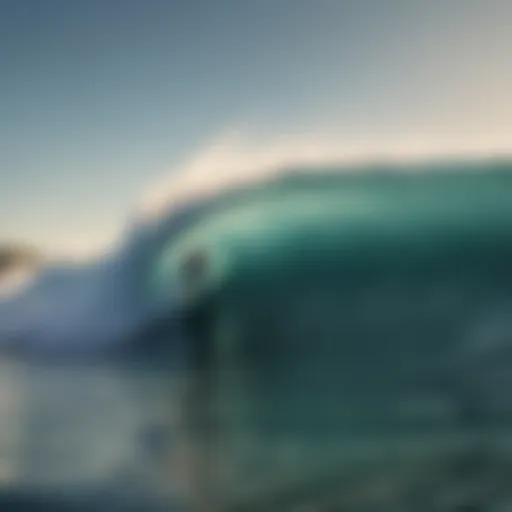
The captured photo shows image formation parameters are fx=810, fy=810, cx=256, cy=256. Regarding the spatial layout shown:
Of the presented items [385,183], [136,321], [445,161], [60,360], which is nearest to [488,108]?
[445,161]

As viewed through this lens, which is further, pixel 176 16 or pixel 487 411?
pixel 176 16

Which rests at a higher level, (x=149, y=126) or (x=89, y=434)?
(x=149, y=126)

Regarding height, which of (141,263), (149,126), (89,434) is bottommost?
(89,434)

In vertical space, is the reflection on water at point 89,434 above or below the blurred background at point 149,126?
below

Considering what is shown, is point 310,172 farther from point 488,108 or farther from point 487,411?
point 487,411

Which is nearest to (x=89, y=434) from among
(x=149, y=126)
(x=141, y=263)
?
(x=141, y=263)

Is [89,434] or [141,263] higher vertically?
[141,263]

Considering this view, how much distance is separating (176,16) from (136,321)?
55cm

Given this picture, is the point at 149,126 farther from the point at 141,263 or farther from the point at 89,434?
the point at 89,434

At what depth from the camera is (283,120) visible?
143 centimetres

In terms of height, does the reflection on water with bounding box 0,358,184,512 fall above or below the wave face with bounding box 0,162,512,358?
below

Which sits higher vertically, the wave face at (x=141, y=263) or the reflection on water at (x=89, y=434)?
the wave face at (x=141, y=263)

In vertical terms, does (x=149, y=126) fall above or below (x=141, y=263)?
above

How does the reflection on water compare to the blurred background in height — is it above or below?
below
